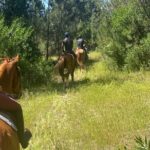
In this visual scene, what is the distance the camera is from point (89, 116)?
11.7m

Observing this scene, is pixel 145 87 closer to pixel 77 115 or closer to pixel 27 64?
pixel 77 115

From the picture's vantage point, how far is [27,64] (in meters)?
21.6

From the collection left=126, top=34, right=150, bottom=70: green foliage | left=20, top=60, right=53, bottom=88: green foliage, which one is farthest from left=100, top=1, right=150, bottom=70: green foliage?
left=20, top=60, right=53, bottom=88: green foliage

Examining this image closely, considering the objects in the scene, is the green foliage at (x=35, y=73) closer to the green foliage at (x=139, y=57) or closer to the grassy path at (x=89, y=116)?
the green foliage at (x=139, y=57)

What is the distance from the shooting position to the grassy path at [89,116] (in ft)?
31.1

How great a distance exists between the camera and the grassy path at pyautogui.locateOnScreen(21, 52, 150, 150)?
9469 mm

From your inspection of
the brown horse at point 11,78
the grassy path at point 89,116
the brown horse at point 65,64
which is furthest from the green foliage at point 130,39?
the brown horse at point 11,78

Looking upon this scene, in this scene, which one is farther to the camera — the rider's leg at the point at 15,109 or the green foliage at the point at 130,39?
the green foliage at the point at 130,39

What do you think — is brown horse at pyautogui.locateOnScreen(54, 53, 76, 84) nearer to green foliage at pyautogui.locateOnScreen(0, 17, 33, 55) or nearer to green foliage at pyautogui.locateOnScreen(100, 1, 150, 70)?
green foliage at pyautogui.locateOnScreen(0, 17, 33, 55)

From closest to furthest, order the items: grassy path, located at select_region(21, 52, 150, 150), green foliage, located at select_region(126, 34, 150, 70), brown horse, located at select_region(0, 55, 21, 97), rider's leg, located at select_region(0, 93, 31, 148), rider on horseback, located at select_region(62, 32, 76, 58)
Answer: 1. rider's leg, located at select_region(0, 93, 31, 148)
2. brown horse, located at select_region(0, 55, 21, 97)
3. grassy path, located at select_region(21, 52, 150, 150)
4. rider on horseback, located at select_region(62, 32, 76, 58)
5. green foliage, located at select_region(126, 34, 150, 70)

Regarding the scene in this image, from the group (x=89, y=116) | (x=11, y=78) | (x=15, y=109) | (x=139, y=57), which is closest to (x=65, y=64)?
(x=139, y=57)

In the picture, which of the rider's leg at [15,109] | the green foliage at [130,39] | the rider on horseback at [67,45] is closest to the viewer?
the rider's leg at [15,109]

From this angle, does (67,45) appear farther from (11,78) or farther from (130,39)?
(11,78)

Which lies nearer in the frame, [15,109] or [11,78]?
[15,109]
